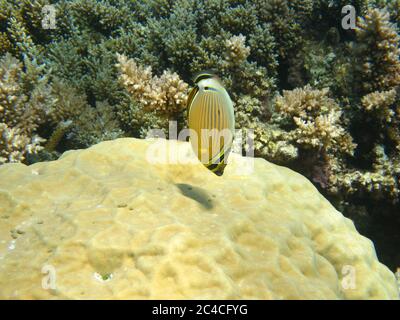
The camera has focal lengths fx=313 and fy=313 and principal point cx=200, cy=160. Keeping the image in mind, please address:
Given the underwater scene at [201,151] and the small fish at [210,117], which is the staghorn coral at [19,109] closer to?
the underwater scene at [201,151]

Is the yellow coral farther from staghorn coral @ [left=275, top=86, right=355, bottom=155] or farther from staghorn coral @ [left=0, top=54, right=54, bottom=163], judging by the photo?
staghorn coral @ [left=0, top=54, right=54, bottom=163]

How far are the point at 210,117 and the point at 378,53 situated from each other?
11.7 feet

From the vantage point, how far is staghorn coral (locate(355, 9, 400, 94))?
164 inches

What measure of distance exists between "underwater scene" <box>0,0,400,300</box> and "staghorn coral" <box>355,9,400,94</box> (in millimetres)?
19

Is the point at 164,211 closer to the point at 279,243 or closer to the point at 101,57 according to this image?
the point at 279,243

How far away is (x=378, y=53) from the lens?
4277mm

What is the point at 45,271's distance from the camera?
77.2 inches

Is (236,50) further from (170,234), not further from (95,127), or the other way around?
(170,234)

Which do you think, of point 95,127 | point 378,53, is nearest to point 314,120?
point 378,53

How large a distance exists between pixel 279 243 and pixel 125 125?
320 cm

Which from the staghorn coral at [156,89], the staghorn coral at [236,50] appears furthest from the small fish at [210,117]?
the staghorn coral at [236,50]

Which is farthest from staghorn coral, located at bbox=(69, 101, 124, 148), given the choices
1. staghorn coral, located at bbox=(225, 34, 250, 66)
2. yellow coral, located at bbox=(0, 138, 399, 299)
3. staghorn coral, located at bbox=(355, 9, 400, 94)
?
staghorn coral, located at bbox=(355, 9, 400, 94)

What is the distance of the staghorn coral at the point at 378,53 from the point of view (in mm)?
4176

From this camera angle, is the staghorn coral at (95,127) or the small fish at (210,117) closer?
the small fish at (210,117)
